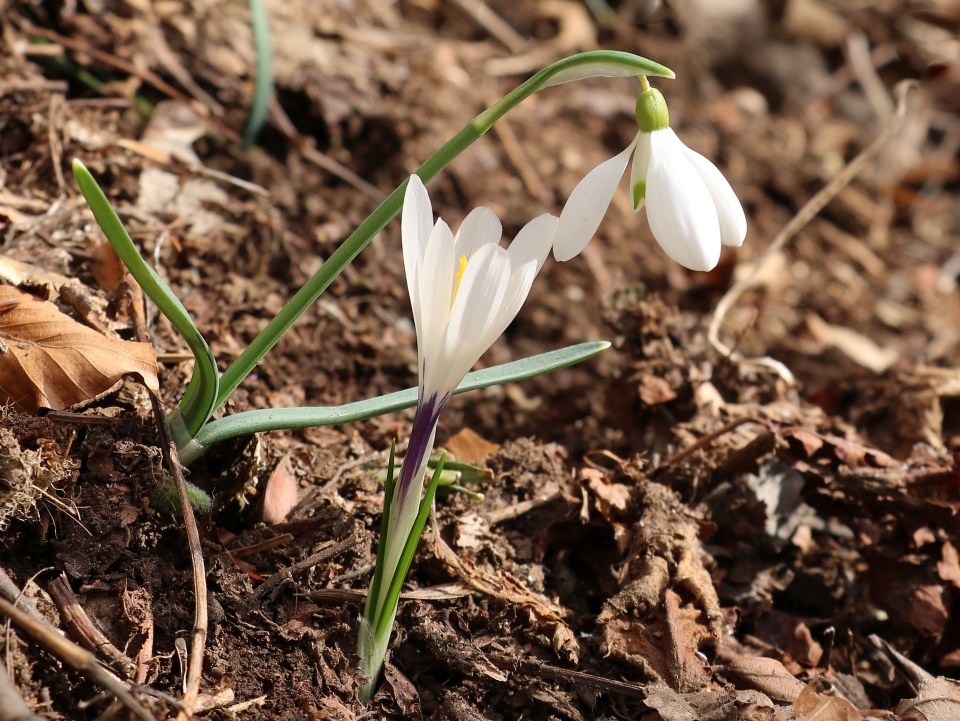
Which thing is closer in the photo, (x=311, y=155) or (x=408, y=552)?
(x=408, y=552)

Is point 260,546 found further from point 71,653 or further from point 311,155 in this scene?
point 311,155

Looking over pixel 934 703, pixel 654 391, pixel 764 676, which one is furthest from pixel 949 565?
pixel 654 391

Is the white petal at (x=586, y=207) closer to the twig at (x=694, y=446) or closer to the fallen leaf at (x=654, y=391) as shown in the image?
the twig at (x=694, y=446)

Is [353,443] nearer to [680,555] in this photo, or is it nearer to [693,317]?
[680,555]

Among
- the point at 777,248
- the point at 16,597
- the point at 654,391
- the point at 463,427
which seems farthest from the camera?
the point at 777,248

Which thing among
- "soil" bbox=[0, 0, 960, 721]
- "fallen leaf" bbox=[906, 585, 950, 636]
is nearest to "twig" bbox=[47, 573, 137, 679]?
"soil" bbox=[0, 0, 960, 721]

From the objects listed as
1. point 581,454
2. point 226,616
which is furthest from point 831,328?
point 226,616

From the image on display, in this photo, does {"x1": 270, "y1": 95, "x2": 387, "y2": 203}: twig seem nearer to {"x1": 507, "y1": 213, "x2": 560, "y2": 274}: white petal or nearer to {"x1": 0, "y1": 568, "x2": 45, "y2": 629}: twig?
{"x1": 507, "y1": 213, "x2": 560, "y2": 274}: white petal
